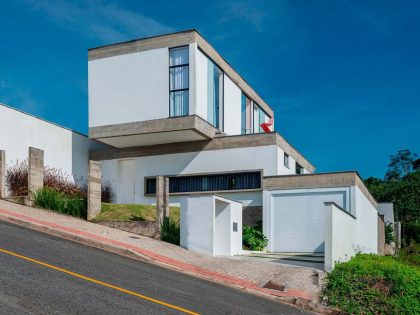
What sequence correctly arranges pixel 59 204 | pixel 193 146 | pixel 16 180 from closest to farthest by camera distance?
pixel 59 204, pixel 16 180, pixel 193 146

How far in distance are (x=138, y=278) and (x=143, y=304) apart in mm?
2216

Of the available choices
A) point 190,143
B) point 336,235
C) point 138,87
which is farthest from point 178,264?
point 138,87

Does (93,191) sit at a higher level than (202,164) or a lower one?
lower

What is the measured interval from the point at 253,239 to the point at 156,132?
703 cm

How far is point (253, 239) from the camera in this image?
811 inches

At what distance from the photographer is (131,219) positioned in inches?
752

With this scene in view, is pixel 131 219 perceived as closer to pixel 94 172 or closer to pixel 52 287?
pixel 94 172

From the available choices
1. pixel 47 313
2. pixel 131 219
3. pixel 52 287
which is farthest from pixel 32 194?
pixel 47 313

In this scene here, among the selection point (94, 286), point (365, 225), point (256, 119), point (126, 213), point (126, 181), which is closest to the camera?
point (94, 286)

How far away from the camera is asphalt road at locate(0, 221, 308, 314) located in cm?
802

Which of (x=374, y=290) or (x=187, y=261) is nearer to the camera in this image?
(x=374, y=290)

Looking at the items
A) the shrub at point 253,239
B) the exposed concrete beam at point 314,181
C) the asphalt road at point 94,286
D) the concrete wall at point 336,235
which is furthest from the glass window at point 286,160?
the asphalt road at point 94,286

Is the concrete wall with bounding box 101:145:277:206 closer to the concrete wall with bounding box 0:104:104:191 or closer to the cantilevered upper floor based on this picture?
the cantilevered upper floor

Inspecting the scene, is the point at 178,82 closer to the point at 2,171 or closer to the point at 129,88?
the point at 129,88
